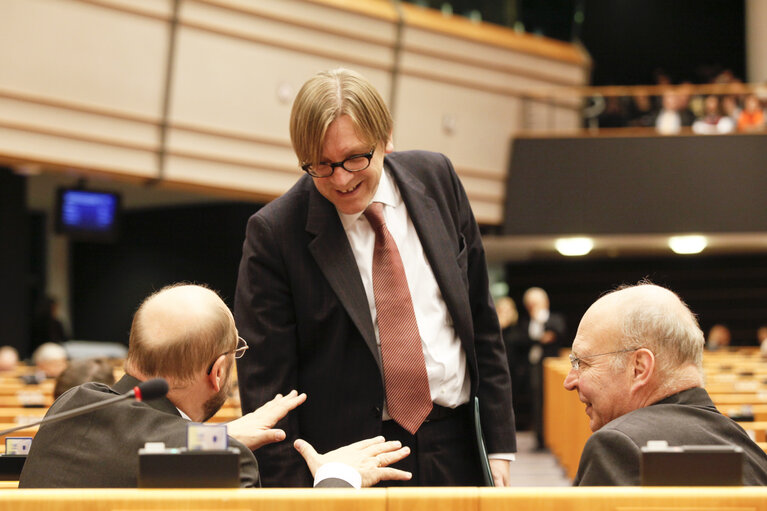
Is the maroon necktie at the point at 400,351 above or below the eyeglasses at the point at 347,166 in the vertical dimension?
below

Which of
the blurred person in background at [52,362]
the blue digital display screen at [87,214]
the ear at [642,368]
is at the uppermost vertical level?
the blue digital display screen at [87,214]

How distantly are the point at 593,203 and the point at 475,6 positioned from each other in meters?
2.78

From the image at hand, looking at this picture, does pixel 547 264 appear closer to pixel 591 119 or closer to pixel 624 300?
pixel 591 119

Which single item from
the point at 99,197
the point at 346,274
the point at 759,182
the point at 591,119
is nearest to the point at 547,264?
the point at 591,119

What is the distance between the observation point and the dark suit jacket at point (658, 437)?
145 centimetres

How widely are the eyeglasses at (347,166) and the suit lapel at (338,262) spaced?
0.16 metres

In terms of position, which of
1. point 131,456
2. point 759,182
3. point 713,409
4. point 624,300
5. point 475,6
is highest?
point 475,6

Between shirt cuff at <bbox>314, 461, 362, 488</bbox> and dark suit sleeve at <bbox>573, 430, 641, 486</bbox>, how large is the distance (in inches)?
13.9

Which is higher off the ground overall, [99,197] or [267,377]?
[99,197]

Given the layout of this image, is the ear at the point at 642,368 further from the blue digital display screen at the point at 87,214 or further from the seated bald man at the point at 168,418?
the blue digital display screen at the point at 87,214

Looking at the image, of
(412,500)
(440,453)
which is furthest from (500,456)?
(412,500)

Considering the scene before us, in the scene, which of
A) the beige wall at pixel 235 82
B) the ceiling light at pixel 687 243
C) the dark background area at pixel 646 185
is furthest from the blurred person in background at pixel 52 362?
the ceiling light at pixel 687 243

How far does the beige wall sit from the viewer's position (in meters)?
8.21

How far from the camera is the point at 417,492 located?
117cm
